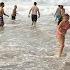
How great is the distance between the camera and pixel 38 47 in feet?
44.6

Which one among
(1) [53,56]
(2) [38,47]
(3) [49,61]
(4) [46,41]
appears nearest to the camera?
(3) [49,61]

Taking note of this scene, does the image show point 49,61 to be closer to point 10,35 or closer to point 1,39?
point 1,39

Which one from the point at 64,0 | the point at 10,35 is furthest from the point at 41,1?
the point at 10,35

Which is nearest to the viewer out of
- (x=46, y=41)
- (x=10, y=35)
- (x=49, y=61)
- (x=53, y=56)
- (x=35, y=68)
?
(x=35, y=68)

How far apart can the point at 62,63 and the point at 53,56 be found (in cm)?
112

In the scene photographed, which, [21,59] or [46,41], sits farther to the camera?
[46,41]

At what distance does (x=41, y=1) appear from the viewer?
6306 centimetres

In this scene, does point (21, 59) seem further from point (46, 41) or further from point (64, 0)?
point (64, 0)

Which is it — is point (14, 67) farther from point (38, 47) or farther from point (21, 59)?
point (38, 47)

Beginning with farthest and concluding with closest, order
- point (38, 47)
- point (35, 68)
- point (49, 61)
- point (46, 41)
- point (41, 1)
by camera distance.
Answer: point (41, 1)
point (46, 41)
point (38, 47)
point (49, 61)
point (35, 68)

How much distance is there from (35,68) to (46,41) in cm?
537

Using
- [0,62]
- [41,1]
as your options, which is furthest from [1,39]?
[41,1]

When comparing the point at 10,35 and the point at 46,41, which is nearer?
the point at 46,41

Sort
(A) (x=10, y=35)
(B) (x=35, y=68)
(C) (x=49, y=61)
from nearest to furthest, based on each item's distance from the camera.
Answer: (B) (x=35, y=68)
(C) (x=49, y=61)
(A) (x=10, y=35)
